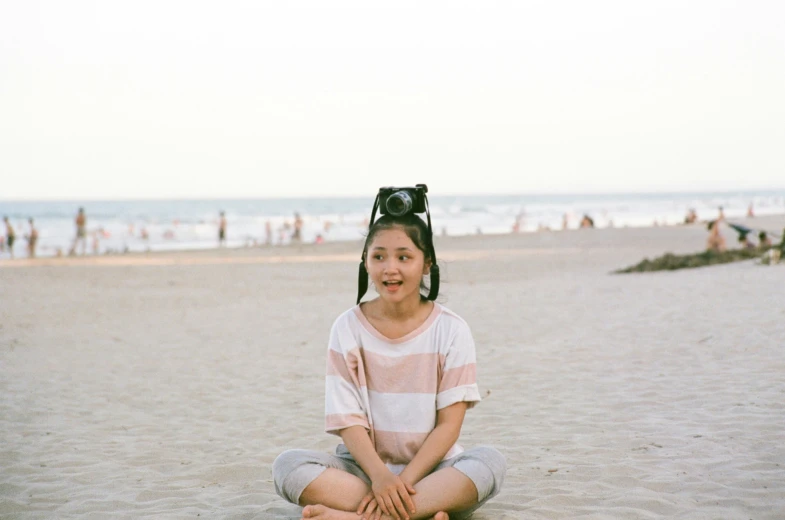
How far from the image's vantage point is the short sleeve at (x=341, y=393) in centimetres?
353

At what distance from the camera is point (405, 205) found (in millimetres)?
3590

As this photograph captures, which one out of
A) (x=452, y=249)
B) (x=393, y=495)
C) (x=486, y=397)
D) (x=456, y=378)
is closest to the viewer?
(x=393, y=495)

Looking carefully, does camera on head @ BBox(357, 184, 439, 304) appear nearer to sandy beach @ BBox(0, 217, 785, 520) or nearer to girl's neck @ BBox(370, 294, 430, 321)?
girl's neck @ BBox(370, 294, 430, 321)

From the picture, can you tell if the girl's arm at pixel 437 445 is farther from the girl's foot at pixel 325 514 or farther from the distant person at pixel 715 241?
the distant person at pixel 715 241

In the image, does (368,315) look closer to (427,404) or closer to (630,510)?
(427,404)

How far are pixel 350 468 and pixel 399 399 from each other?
0.42 meters

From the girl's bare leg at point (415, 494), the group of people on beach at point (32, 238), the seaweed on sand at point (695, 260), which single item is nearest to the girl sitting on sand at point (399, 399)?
the girl's bare leg at point (415, 494)

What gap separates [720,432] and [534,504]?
71.2 inches

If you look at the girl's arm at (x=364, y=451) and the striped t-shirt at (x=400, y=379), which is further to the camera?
the striped t-shirt at (x=400, y=379)

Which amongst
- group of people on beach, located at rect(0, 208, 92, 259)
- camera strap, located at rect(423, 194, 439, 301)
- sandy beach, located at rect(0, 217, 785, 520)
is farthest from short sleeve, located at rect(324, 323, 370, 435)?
group of people on beach, located at rect(0, 208, 92, 259)

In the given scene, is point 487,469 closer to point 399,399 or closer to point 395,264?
point 399,399

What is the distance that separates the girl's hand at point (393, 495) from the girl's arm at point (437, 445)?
80 millimetres

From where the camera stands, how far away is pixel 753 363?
7207 mm

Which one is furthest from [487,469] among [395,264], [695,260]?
[695,260]
